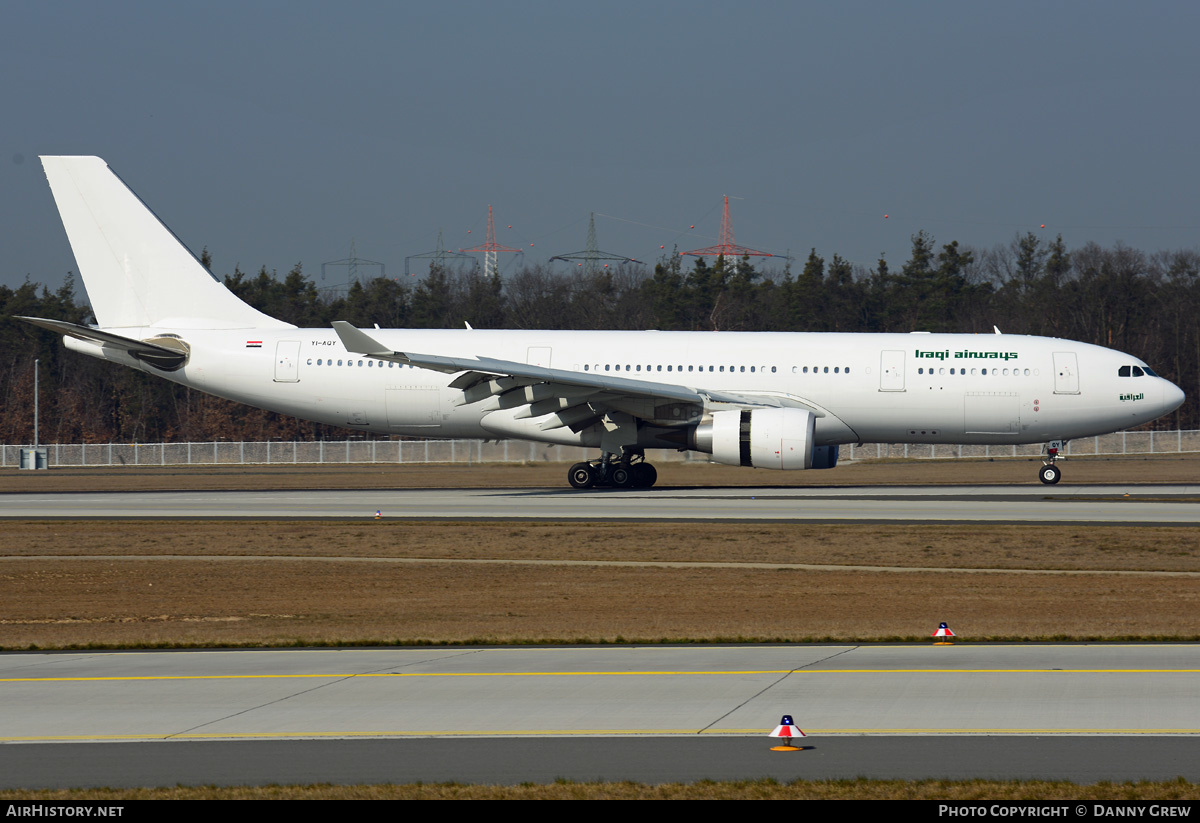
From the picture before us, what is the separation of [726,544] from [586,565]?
287 centimetres

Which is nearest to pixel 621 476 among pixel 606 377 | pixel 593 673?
pixel 606 377

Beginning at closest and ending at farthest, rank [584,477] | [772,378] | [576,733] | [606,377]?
[576,733] < [606,377] < [772,378] < [584,477]

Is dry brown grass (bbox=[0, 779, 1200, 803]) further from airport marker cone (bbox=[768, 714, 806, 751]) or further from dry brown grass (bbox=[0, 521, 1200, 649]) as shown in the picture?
dry brown grass (bbox=[0, 521, 1200, 649])

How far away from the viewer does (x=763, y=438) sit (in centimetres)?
2866

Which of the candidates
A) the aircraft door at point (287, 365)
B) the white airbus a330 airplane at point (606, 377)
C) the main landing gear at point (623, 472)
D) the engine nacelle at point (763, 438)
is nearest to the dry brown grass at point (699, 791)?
the white airbus a330 airplane at point (606, 377)

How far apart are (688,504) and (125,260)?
17896 millimetres

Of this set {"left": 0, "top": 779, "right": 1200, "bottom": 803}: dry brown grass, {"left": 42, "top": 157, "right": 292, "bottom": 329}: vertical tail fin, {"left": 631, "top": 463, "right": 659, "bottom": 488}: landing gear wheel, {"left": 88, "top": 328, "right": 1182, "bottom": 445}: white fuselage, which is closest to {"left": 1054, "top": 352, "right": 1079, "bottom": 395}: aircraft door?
{"left": 88, "top": 328, "right": 1182, "bottom": 445}: white fuselage

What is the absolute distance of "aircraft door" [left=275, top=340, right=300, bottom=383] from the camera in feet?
106

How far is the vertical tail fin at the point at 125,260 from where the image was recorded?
109 feet

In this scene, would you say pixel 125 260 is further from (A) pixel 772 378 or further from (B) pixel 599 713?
(B) pixel 599 713

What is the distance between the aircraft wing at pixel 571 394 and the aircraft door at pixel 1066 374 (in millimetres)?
6697

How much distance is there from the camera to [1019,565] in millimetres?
18484

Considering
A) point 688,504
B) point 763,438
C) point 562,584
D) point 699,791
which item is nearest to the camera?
point 699,791

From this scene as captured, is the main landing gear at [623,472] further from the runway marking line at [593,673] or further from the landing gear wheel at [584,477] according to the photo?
the runway marking line at [593,673]
